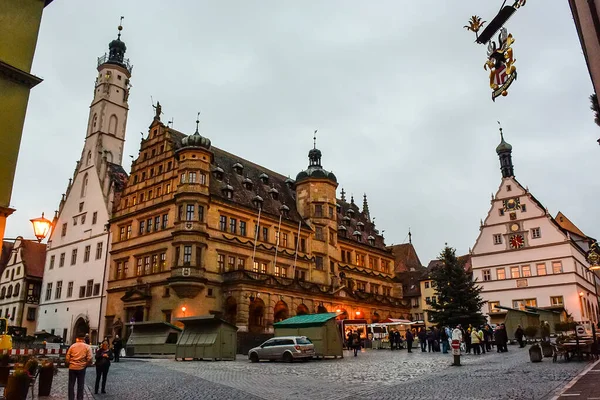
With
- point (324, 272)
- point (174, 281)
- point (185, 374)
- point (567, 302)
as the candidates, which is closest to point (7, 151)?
point (185, 374)

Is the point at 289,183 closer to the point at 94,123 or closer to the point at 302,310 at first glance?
the point at 302,310

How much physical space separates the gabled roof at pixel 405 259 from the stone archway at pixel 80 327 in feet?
193

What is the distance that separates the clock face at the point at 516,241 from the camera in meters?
57.6

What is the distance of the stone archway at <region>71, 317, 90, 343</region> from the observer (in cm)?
4778

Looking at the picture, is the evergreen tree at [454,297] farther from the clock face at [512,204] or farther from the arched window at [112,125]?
the arched window at [112,125]

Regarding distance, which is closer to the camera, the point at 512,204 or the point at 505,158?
the point at 512,204

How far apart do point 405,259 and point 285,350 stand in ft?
238

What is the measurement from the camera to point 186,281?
39.9 meters

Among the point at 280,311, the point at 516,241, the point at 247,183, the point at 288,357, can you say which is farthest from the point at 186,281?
the point at 516,241

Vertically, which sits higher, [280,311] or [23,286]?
[23,286]

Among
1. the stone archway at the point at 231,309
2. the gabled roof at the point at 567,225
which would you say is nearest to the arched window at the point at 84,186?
the stone archway at the point at 231,309

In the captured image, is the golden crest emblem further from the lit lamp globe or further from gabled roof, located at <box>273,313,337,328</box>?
gabled roof, located at <box>273,313,337,328</box>

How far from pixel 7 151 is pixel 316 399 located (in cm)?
1154

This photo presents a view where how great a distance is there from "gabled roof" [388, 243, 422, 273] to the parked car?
6706 cm
